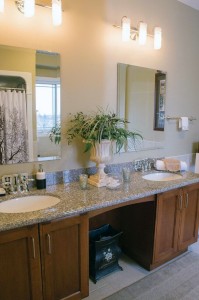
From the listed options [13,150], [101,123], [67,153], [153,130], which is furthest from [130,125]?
[13,150]

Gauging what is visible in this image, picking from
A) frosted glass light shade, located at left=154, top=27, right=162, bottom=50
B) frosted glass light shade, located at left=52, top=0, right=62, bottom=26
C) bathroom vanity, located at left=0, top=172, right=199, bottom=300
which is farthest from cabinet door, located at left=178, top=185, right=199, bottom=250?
frosted glass light shade, located at left=52, top=0, right=62, bottom=26

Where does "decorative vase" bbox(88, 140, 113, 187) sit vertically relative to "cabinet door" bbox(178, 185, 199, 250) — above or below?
above

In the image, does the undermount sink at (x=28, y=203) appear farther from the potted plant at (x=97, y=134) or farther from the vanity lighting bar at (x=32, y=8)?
the vanity lighting bar at (x=32, y=8)

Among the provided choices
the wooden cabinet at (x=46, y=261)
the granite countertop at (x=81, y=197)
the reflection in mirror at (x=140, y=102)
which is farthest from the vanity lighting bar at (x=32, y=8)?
the wooden cabinet at (x=46, y=261)

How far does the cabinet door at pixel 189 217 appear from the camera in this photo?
205 centimetres

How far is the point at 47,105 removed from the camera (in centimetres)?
177

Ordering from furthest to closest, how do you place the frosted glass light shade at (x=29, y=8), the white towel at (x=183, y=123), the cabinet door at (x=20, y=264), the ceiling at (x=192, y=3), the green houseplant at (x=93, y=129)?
the white towel at (x=183, y=123)
the ceiling at (x=192, y=3)
the green houseplant at (x=93, y=129)
the frosted glass light shade at (x=29, y=8)
the cabinet door at (x=20, y=264)

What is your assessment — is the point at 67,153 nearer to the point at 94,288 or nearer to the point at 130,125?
the point at 130,125

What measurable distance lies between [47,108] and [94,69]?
58 cm

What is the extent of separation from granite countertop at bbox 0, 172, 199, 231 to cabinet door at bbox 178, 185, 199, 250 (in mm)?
116

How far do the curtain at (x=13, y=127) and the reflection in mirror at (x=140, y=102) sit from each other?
0.96 metres

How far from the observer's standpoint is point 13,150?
5.52 ft

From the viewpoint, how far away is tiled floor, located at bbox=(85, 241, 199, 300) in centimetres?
174

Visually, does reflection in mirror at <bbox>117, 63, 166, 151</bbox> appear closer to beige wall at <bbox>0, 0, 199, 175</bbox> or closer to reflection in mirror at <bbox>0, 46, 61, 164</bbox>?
beige wall at <bbox>0, 0, 199, 175</bbox>
